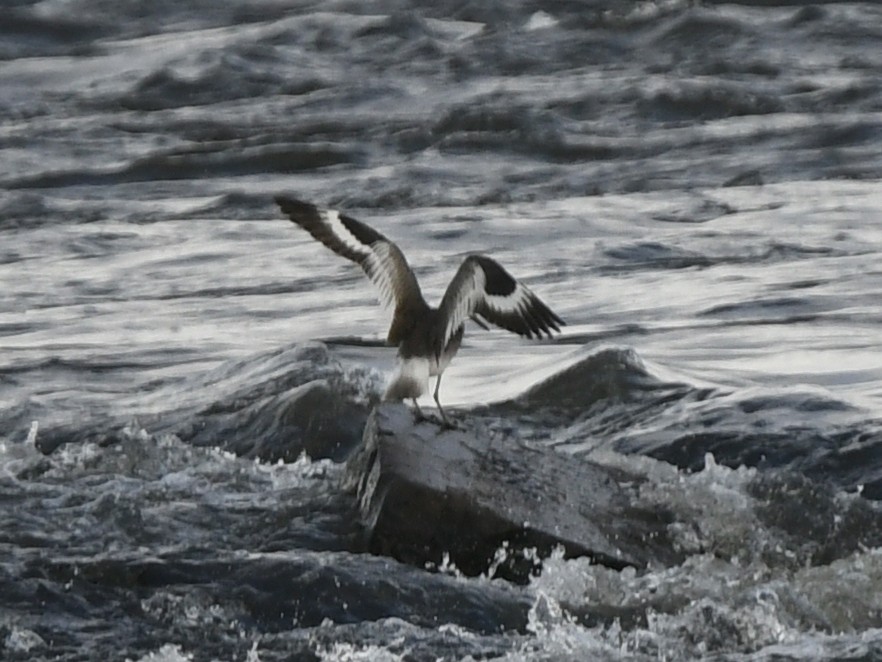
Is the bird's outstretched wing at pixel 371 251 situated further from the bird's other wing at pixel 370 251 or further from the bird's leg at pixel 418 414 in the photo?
the bird's leg at pixel 418 414

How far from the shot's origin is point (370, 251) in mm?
7789

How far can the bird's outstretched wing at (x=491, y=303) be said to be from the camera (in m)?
7.49

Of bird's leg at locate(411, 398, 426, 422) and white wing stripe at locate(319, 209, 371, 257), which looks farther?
white wing stripe at locate(319, 209, 371, 257)

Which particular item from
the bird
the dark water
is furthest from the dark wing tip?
the dark water

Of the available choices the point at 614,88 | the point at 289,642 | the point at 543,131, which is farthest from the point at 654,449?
the point at 614,88

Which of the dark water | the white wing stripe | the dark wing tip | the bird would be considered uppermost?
the dark wing tip

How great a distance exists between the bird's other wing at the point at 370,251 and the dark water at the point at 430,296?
30.0 inches

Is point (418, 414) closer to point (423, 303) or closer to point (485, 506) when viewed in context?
point (423, 303)

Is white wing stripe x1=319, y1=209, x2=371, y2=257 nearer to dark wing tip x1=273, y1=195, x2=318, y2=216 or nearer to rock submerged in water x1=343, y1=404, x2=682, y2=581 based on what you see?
dark wing tip x1=273, y1=195, x2=318, y2=216

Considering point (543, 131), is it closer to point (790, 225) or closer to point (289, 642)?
point (790, 225)

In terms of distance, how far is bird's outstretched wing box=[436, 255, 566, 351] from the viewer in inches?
295

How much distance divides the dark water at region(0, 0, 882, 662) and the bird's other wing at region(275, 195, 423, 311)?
0.76 metres

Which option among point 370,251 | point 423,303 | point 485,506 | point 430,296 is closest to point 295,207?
point 370,251

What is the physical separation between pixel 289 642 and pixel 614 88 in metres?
12.6
